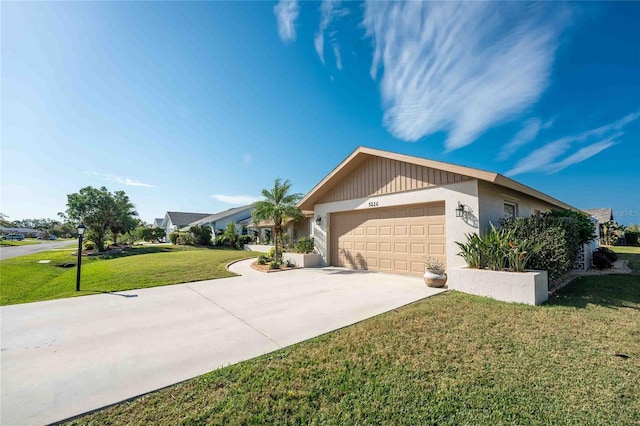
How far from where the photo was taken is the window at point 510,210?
30.0 ft

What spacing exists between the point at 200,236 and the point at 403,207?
78.1ft

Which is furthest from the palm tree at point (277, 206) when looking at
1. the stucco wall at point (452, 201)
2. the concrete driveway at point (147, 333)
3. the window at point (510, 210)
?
the window at point (510, 210)

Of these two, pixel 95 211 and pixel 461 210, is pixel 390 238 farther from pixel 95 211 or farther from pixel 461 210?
pixel 95 211

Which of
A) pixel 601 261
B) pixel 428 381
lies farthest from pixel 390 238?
pixel 601 261

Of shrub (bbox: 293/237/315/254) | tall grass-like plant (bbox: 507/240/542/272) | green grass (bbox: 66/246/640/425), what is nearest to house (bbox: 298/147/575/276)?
shrub (bbox: 293/237/315/254)

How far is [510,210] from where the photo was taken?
9492 mm

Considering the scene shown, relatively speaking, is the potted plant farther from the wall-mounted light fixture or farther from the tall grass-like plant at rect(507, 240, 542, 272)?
the wall-mounted light fixture

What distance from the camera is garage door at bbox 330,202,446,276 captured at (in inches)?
342

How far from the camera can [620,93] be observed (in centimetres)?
1212

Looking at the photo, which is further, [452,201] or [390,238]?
[390,238]

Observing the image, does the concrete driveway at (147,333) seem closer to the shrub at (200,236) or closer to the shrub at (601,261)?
the shrub at (601,261)

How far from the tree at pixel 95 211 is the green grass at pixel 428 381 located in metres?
27.0

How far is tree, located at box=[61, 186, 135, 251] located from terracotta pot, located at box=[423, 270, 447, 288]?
1079 inches

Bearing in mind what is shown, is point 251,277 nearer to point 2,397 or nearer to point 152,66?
point 2,397
